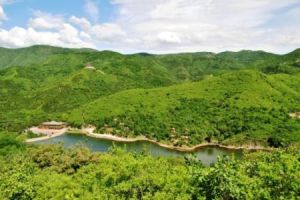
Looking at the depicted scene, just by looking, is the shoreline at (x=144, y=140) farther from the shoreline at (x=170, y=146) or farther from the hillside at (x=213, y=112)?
the hillside at (x=213, y=112)

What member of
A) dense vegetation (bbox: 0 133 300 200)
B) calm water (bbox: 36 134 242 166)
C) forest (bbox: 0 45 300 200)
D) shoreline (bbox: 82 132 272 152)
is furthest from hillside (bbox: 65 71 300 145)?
dense vegetation (bbox: 0 133 300 200)

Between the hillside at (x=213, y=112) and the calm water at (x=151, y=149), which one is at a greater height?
the hillside at (x=213, y=112)

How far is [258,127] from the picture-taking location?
157750 millimetres

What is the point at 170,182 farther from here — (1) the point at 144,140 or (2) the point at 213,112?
(2) the point at 213,112

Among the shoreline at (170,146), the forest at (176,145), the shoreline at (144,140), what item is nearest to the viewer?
the forest at (176,145)

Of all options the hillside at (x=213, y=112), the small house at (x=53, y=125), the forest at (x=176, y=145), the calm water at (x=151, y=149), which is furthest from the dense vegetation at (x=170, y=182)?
the small house at (x=53, y=125)

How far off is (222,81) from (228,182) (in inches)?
6598

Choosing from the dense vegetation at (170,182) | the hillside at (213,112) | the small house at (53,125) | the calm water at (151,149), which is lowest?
the calm water at (151,149)

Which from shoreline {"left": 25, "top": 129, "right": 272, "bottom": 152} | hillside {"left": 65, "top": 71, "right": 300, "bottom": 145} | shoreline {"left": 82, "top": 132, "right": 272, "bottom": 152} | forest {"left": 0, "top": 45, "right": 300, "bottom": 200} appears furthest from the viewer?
hillside {"left": 65, "top": 71, "right": 300, "bottom": 145}

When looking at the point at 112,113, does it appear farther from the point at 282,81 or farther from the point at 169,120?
the point at 282,81

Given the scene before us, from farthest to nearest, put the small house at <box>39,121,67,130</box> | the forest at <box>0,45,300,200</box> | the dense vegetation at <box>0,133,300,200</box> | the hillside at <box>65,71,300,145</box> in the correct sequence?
the small house at <box>39,121,67,130</box>, the hillside at <box>65,71,300,145</box>, the forest at <box>0,45,300,200</box>, the dense vegetation at <box>0,133,300,200</box>

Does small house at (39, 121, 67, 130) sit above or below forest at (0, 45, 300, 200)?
below

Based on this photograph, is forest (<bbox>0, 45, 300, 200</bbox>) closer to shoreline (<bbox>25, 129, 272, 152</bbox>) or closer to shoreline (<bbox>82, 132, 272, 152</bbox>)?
shoreline (<bbox>82, 132, 272, 152</bbox>)

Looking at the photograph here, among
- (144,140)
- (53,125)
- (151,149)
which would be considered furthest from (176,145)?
(53,125)
